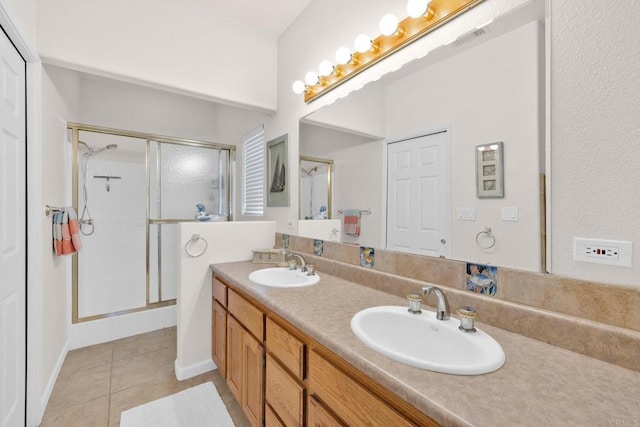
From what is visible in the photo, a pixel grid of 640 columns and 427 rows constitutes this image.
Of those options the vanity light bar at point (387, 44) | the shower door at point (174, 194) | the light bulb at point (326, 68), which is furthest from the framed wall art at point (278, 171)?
the shower door at point (174, 194)

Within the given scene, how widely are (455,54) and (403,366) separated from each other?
3.83 feet

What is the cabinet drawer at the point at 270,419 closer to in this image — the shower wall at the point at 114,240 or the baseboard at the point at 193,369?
the baseboard at the point at 193,369

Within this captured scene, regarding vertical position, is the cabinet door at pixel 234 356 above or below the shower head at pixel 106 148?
below

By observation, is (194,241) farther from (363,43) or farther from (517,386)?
(517,386)

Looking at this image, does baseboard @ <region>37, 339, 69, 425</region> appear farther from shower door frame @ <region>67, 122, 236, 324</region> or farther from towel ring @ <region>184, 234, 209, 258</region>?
towel ring @ <region>184, 234, 209, 258</region>

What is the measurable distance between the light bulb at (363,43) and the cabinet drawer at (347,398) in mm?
1493

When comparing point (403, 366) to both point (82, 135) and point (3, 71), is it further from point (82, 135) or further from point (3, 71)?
point (82, 135)

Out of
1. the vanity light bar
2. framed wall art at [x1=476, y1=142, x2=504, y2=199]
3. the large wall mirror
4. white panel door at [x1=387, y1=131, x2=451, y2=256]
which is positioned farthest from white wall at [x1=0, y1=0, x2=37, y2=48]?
framed wall art at [x1=476, y1=142, x2=504, y2=199]

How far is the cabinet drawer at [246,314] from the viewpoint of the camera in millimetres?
1352

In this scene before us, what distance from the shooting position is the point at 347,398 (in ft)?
2.67

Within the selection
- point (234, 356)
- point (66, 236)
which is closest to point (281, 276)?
point (234, 356)

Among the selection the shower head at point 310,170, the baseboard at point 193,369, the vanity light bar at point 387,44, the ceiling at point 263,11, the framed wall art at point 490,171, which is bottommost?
the baseboard at point 193,369

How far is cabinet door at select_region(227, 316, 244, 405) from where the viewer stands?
5.16 feet

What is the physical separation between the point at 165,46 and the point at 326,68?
3.91 feet
